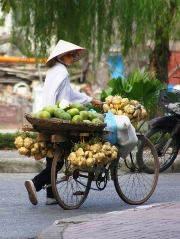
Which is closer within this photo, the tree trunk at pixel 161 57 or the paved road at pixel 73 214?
the paved road at pixel 73 214

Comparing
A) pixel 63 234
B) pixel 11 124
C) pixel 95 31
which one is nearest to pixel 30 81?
pixel 11 124

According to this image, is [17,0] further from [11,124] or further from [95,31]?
[11,124]

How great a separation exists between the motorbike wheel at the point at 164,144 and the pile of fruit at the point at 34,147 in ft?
11.1

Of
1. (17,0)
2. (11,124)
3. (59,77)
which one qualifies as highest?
(17,0)

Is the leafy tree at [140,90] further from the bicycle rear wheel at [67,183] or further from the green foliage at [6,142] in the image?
the bicycle rear wheel at [67,183]

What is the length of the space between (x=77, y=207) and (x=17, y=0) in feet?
25.9

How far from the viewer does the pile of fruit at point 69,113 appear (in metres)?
7.73

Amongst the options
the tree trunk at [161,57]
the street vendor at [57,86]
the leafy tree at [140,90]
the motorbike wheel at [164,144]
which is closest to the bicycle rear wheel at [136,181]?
the street vendor at [57,86]

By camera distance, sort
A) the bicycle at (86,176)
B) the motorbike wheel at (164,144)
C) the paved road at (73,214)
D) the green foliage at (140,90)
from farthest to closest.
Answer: the green foliage at (140,90)
the motorbike wheel at (164,144)
the bicycle at (86,176)
the paved road at (73,214)

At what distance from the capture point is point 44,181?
A: 828cm

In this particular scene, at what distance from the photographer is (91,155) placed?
305 inches

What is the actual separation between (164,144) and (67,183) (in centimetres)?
326

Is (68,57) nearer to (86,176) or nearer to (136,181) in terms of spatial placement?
(86,176)

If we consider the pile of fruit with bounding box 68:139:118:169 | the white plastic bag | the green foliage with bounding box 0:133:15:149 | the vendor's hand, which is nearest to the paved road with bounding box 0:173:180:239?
the pile of fruit with bounding box 68:139:118:169
